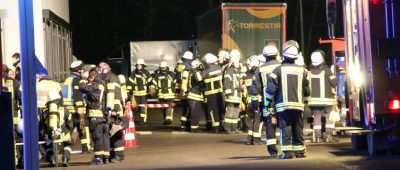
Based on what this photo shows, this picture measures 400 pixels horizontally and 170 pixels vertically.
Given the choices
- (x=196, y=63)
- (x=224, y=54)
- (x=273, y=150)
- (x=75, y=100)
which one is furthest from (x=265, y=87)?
(x=196, y=63)

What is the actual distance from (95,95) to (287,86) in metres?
3.10

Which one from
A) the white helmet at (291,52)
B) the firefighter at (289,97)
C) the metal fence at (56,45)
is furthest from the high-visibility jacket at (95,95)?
the metal fence at (56,45)

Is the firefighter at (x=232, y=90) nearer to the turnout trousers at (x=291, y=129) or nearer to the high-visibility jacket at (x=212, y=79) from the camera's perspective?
the high-visibility jacket at (x=212, y=79)

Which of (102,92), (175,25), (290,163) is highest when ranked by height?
(175,25)

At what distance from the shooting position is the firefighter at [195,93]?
72.2 feet

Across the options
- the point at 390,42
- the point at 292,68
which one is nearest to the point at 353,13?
the point at 292,68

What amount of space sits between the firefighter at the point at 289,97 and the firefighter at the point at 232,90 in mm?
6626

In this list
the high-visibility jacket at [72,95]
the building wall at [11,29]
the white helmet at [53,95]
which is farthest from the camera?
the building wall at [11,29]

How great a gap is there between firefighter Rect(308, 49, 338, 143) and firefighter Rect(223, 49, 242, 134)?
3.47 m

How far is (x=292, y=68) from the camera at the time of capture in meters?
14.3

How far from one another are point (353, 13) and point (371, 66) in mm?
2041

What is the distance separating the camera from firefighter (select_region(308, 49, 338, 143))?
57.8 ft

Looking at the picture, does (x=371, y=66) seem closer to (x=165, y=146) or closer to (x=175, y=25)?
(x=165, y=146)

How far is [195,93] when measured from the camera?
2256 centimetres
